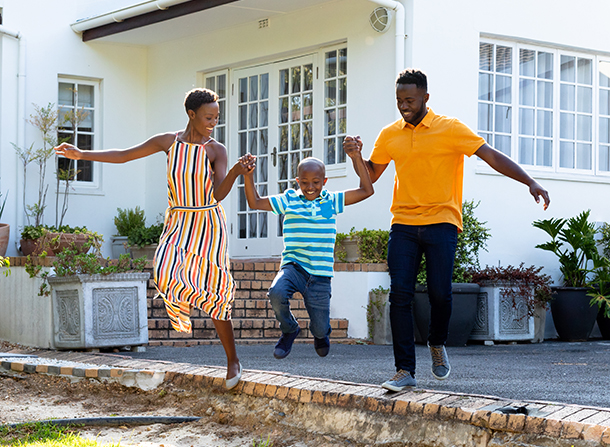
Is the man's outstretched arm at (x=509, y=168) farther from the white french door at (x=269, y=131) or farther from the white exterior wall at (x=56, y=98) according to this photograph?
the white exterior wall at (x=56, y=98)

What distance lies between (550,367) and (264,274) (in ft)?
12.7

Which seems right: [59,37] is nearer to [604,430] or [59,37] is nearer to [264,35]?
[264,35]

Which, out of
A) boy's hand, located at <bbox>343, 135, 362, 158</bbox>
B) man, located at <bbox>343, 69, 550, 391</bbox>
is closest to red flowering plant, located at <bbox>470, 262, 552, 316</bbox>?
man, located at <bbox>343, 69, 550, 391</bbox>

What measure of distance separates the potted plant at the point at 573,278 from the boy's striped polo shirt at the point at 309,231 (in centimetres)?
555

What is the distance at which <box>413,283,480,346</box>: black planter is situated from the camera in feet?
28.0

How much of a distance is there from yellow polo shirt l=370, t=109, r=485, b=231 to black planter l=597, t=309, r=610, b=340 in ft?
20.9

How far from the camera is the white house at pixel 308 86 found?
973cm

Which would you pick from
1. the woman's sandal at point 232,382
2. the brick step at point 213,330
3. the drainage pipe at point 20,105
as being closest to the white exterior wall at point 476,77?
the brick step at point 213,330

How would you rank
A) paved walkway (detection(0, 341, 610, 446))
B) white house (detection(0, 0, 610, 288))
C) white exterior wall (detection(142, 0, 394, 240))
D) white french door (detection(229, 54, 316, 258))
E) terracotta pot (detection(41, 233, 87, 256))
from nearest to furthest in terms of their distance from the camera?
1. paved walkway (detection(0, 341, 610, 446))
2. terracotta pot (detection(41, 233, 87, 256))
3. white exterior wall (detection(142, 0, 394, 240))
4. white house (detection(0, 0, 610, 288))
5. white french door (detection(229, 54, 316, 258))

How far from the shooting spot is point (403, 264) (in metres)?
4.34

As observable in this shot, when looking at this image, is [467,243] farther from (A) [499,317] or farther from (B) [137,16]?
(B) [137,16]

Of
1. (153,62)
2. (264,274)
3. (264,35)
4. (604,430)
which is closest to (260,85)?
(264,35)

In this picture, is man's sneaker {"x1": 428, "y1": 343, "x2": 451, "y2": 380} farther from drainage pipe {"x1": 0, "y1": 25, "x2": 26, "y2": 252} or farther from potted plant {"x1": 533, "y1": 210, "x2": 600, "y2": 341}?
drainage pipe {"x1": 0, "y1": 25, "x2": 26, "y2": 252}

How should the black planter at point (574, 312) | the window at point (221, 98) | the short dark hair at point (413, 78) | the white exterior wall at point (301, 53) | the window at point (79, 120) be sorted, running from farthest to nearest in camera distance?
the window at point (79, 120) → the window at point (221, 98) → the white exterior wall at point (301, 53) → the black planter at point (574, 312) → the short dark hair at point (413, 78)
